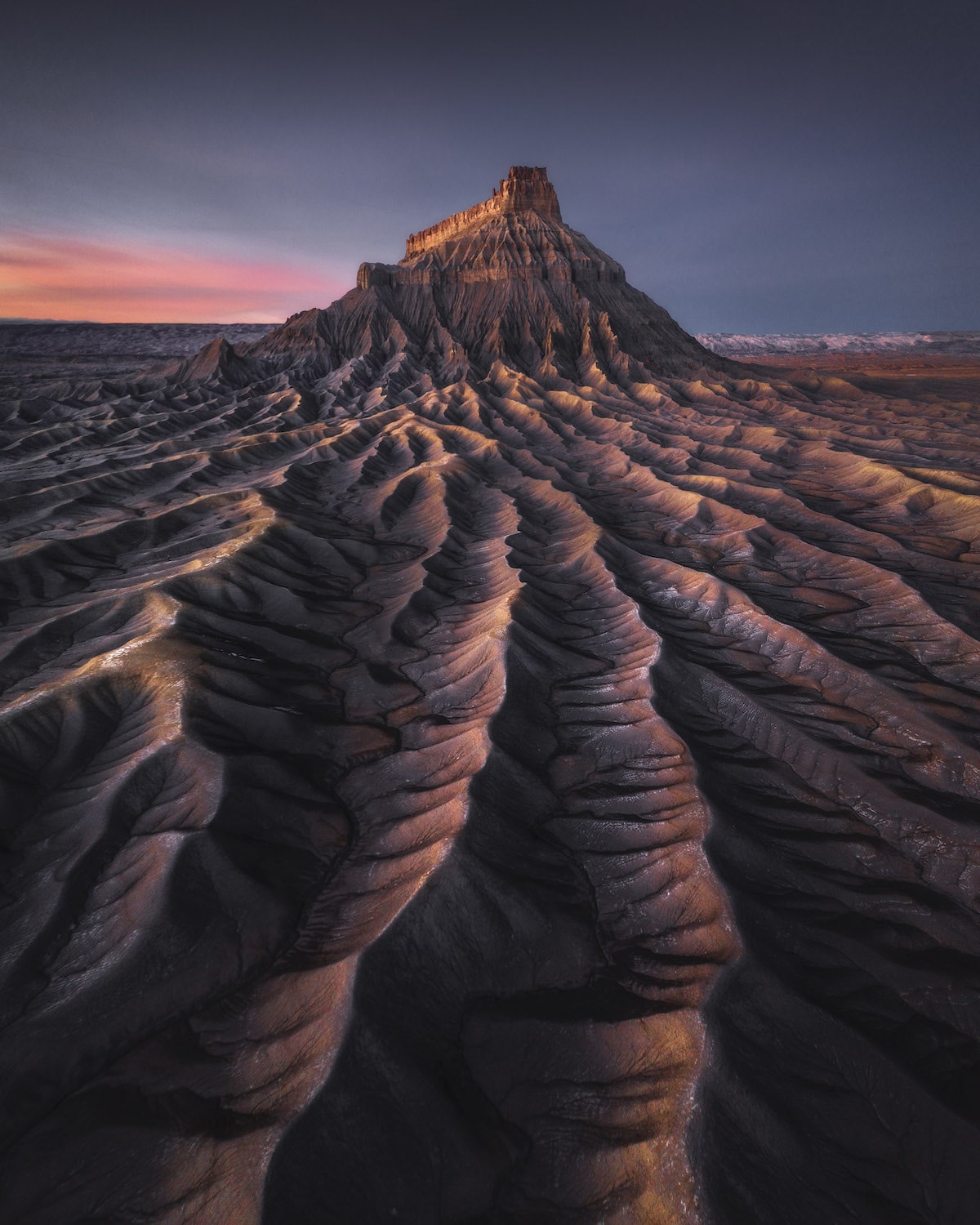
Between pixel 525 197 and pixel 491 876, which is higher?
pixel 525 197

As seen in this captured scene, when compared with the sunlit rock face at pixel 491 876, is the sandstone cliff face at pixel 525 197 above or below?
above

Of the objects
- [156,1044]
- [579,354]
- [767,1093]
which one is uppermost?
[579,354]

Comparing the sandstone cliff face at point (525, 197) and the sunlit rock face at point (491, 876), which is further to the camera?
the sandstone cliff face at point (525, 197)

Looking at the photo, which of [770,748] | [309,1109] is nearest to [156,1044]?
[309,1109]

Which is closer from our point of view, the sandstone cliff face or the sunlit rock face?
the sunlit rock face

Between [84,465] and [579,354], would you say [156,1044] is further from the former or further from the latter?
[579,354]

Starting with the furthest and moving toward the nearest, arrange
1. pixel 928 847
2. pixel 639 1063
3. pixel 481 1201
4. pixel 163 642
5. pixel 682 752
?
1. pixel 163 642
2. pixel 682 752
3. pixel 928 847
4. pixel 639 1063
5. pixel 481 1201

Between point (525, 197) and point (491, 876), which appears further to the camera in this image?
point (525, 197)

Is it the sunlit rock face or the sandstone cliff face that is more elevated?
the sandstone cliff face
